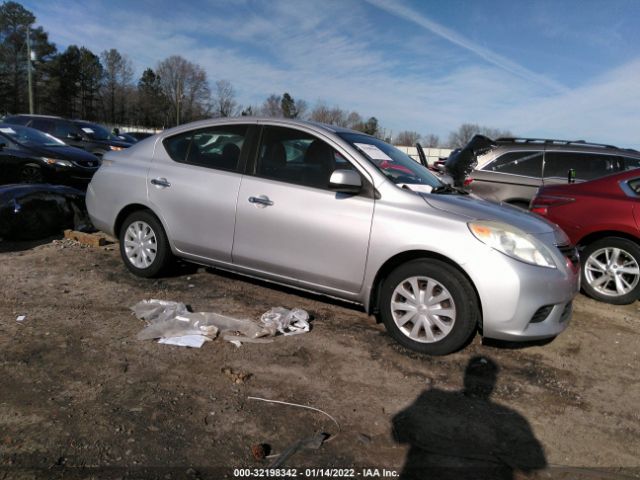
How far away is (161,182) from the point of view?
4.91m

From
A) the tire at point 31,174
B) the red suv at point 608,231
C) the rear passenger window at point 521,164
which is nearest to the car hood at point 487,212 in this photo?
the red suv at point 608,231

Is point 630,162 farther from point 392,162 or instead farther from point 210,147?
point 210,147

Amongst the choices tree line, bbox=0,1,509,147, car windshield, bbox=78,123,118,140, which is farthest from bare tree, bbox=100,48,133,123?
car windshield, bbox=78,123,118,140

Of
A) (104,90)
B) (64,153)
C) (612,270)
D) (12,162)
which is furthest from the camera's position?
(104,90)

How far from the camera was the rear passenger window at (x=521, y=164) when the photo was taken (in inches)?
307

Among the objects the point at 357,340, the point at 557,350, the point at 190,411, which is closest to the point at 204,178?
the point at 357,340

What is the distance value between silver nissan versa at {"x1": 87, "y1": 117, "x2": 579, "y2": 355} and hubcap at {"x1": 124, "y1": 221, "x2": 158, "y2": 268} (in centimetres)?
1

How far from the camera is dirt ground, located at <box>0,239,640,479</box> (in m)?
2.50

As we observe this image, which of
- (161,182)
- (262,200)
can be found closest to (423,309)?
(262,200)

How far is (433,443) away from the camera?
2.71m

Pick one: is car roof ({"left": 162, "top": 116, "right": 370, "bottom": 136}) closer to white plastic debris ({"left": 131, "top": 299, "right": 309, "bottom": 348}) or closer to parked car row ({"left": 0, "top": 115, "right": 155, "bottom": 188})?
white plastic debris ({"left": 131, "top": 299, "right": 309, "bottom": 348})

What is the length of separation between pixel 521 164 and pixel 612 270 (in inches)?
109

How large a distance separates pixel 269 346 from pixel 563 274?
2309 mm

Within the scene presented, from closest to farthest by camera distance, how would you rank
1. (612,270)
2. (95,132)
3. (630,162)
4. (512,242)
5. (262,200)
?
(512,242), (262,200), (612,270), (630,162), (95,132)
